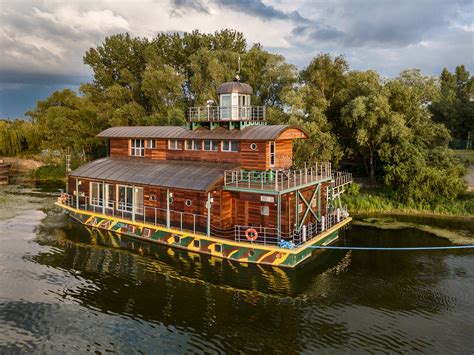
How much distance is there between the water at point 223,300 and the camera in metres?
15.4

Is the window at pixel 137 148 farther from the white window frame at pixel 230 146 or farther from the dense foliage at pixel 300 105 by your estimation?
the dense foliage at pixel 300 105

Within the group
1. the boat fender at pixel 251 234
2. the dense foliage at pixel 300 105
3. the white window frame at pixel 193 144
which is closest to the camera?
the boat fender at pixel 251 234

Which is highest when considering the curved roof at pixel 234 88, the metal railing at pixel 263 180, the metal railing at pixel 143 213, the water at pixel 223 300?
the curved roof at pixel 234 88

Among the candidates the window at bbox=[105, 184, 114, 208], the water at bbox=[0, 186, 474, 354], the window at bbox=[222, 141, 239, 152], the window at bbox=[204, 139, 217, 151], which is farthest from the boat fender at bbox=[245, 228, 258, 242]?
the window at bbox=[105, 184, 114, 208]

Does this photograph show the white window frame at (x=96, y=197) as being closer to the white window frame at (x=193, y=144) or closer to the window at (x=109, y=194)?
the window at (x=109, y=194)

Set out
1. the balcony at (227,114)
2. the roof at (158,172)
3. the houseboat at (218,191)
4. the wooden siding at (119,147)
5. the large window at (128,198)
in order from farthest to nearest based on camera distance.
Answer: the wooden siding at (119,147), the large window at (128,198), the balcony at (227,114), the roof at (158,172), the houseboat at (218,191)

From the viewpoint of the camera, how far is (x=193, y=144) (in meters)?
29.9

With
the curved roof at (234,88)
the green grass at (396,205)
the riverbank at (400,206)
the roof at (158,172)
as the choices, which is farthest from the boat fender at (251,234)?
the green grass at (396,205)

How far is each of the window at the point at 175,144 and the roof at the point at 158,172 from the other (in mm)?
1106

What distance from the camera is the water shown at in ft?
50.7

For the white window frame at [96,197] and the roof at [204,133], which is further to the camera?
the white window frame at [96,197]

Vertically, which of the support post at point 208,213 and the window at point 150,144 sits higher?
the window at point 150,144

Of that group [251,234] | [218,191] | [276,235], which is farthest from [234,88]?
[276,235]

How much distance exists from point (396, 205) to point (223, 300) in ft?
80.5
